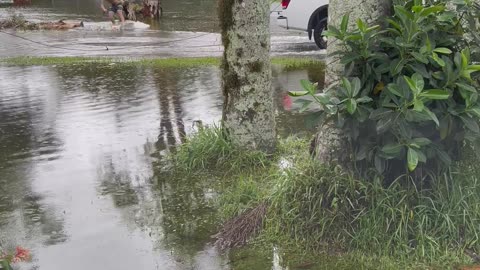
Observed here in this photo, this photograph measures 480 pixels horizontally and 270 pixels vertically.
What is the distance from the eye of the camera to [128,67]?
13867 mm

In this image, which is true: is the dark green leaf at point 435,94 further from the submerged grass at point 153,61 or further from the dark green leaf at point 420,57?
the submerged grass at point 153,61

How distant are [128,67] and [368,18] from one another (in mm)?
9648

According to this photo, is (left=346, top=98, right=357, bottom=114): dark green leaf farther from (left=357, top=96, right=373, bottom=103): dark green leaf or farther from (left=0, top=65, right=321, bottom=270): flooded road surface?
(left=0, top=65, right=321, bottom=270): flooded road surface

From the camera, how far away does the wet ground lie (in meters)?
4.88

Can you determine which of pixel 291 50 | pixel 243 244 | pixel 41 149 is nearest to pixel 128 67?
pixel 291 50

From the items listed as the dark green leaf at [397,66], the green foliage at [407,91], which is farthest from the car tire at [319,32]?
the dark green leaf at [397,66]

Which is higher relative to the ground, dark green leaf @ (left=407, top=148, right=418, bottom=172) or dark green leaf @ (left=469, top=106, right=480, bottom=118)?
dark green leaf @ (left=469, top=106, right=480, bottom=118)

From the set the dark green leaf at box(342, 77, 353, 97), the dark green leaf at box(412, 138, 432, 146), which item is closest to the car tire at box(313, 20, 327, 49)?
the dark green leaf at box(342, 77, 353, 97)

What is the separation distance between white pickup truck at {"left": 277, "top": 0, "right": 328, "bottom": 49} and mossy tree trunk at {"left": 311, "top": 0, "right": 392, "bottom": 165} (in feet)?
37.6

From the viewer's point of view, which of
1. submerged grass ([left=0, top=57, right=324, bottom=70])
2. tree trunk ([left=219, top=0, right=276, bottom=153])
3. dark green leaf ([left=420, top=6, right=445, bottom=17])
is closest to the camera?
dark green leaf ([left=420, top=6, right=445, bottom=17])

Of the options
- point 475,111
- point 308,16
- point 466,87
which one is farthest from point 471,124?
point 308,16

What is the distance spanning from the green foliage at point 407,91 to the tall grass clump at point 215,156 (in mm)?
2068

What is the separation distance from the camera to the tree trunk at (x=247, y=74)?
6.43 m

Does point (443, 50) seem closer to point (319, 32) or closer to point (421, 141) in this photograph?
point (421, 141)
